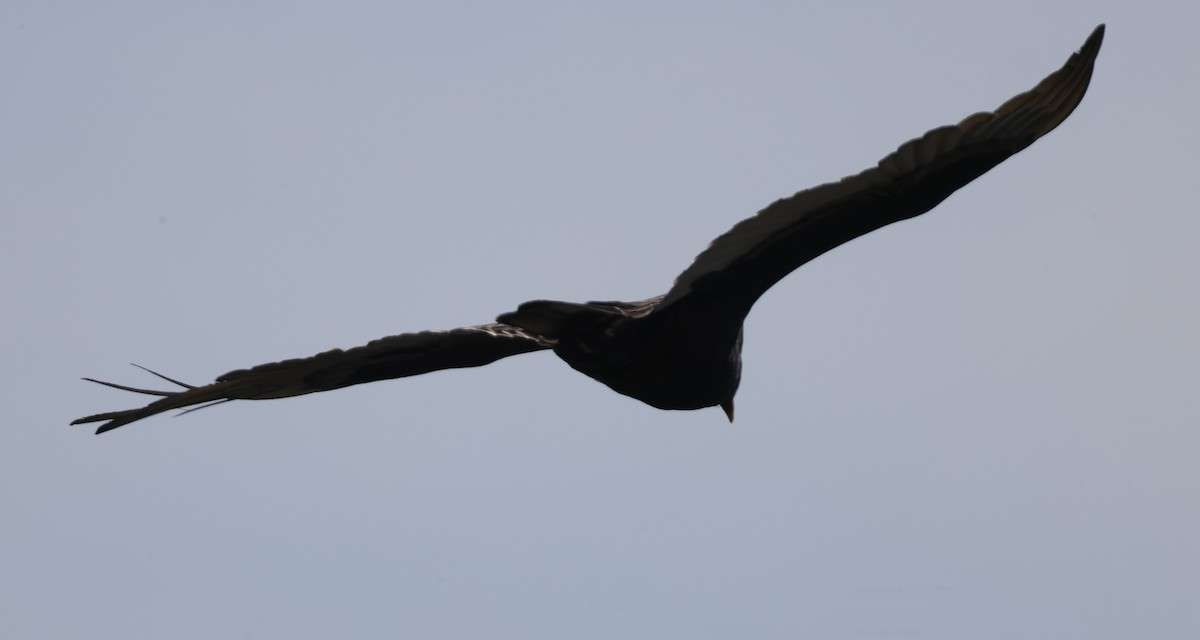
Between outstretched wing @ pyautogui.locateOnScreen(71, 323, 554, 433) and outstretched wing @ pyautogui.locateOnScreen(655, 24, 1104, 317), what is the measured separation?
107cm

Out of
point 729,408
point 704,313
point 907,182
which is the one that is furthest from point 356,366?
point 907,182

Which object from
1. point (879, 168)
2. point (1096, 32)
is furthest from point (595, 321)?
point (1096, 32)

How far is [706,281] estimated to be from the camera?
8.48 meters

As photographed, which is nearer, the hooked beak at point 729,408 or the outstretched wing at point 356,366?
the outstretched wing at point 356,366

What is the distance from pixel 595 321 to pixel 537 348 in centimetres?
35

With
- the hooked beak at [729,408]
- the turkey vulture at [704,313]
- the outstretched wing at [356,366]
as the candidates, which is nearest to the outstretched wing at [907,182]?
the turkey vulture at [704,313]

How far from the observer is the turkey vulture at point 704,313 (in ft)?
25.1

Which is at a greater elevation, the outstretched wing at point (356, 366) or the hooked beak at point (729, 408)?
the outstretched wing at point (356, 366)

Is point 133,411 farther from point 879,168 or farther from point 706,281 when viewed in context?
point 879,168

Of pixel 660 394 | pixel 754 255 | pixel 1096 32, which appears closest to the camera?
pixel 1096 32

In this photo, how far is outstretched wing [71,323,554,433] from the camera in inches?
333

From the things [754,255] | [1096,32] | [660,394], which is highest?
[1096,32]

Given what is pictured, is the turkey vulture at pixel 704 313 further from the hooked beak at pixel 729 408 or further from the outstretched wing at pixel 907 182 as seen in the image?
the hooked beak at pixel 729 408

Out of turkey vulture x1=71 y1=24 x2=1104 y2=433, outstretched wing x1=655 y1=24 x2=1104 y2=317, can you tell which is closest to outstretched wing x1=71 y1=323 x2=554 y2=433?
turkey vulture x1=71 y1=24 x2=1104 y2=433
